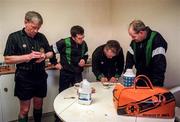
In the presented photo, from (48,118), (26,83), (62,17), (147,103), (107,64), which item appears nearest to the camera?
(147,103)

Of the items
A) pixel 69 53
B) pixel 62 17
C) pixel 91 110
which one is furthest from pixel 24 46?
pixel 62 17

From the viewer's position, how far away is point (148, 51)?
2.52 meters

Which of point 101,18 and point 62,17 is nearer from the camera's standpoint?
point 62,17

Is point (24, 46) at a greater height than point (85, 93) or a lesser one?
greater

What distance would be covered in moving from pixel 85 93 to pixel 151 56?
34.8 inches

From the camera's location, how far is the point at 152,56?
8.18 ft

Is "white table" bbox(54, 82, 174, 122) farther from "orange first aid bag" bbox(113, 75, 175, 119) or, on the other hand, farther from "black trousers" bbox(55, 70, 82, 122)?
"black trousers" bbox(55, 70, 82, 122)

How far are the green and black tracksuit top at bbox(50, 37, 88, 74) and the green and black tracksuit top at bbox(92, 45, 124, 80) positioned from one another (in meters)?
0.22

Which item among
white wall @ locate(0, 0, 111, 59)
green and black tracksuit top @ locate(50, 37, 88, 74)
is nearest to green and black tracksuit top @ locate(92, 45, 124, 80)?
green and black tracksuit top @ locate(50, 37, 88, 74)

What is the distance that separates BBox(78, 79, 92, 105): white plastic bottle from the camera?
6.56 ft

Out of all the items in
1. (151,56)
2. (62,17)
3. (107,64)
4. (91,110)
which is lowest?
(91,110)

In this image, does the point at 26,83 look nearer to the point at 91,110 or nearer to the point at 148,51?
the point at 91,110

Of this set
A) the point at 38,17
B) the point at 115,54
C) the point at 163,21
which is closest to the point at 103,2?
the point at 163,21

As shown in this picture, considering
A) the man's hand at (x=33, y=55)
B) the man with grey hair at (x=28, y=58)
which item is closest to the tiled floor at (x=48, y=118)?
the man with grey hair at (x=28, y=58)
